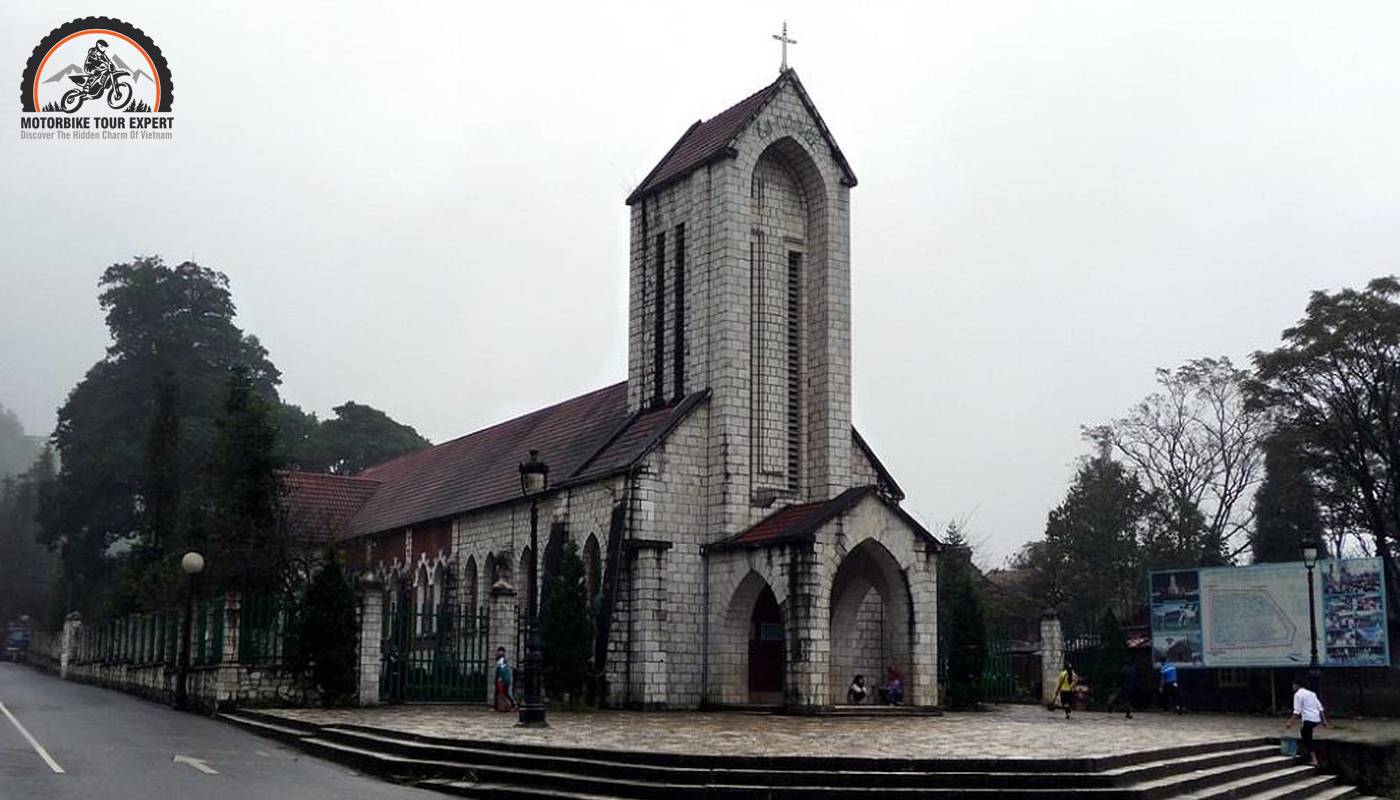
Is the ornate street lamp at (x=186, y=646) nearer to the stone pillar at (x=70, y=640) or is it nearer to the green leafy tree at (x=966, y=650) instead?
the green leafy tree at (x=966, y=650)

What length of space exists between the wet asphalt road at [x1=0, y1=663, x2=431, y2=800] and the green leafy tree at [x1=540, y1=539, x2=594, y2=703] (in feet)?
23.9

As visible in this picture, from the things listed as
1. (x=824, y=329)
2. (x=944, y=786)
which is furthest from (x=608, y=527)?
(x=944, y=786)

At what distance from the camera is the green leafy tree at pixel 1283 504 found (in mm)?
47125

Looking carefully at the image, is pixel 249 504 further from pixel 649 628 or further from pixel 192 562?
pixel 649 628

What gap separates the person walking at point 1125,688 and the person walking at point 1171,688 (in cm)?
77

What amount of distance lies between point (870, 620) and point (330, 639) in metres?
13.3

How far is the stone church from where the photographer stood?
101 feet

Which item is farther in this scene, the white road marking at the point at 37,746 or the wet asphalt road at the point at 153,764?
the white road marking at the point at 37,746

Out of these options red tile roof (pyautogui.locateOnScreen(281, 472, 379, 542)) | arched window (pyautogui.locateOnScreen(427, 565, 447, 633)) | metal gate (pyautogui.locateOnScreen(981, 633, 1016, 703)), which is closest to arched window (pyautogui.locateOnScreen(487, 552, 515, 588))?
arched window (pyautogui.locateOnScreen(427, 565, 447, 633))

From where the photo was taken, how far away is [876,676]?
34.0 metres

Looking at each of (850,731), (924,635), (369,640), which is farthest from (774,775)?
(924,635)

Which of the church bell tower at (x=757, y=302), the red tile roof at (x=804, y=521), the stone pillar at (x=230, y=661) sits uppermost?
the church bell tower at (x=757, y=302)

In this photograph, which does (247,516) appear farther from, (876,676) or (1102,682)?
(1102,682)

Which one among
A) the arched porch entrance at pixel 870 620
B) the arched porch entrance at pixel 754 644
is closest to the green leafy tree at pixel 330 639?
the arched porch entrance at pixel 754 644
